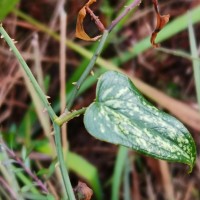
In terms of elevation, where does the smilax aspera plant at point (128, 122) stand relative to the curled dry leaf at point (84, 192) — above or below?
above

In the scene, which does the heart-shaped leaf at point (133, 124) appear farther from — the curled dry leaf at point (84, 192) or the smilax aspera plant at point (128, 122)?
the curled dry leaf at point (84, 192)

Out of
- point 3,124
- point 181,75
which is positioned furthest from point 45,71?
point 181,75

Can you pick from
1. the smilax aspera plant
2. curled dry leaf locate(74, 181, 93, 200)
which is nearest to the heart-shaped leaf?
the smilax aspera plant

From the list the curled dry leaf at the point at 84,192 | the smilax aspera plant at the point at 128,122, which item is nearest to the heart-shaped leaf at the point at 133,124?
the smilax aspera plant at the point at 128,122

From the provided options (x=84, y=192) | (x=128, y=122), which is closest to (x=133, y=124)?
(x=128, y=122)

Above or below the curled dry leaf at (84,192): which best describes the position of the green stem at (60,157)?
above

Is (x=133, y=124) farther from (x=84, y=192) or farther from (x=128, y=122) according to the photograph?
(x=84, y=192)

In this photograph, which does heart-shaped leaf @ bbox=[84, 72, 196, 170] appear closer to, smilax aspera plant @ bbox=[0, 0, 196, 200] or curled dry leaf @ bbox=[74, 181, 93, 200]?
smilax aspera plant @ bbox=[0, 0, 196, 200]

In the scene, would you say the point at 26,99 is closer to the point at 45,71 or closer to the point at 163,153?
the point at 45,71
